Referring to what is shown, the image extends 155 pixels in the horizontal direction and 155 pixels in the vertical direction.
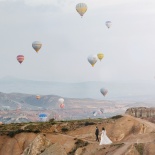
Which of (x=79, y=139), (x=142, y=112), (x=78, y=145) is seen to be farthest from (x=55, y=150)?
(x=142, y=112)

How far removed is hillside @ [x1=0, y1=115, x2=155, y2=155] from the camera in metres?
64.6

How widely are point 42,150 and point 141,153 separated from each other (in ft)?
64.1

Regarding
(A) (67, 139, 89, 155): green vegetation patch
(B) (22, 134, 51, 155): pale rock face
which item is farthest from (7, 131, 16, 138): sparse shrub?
(A) (67, 139, 89, 155): green vegetation patch

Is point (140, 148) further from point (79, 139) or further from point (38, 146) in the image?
point (38, 146)

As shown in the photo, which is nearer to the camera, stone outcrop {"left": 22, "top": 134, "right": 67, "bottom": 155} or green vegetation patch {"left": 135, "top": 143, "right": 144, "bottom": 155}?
green vegetation patch {"left": 135, "top": 143, "right": 144, "bottom": 155}

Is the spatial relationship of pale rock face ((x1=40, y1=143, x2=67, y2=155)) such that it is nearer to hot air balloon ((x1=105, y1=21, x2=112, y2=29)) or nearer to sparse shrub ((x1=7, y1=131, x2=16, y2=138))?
sparse shrub ((x1=7, y1=131, x2=16, y2=138))

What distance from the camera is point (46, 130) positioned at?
97812mm

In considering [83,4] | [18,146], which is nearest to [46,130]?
[18,146]

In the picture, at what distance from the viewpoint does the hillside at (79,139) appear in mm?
64562

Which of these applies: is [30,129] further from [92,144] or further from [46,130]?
[92,144]

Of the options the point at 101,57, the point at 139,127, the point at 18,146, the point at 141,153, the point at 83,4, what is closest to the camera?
the point at 141,153

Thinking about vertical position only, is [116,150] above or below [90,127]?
below

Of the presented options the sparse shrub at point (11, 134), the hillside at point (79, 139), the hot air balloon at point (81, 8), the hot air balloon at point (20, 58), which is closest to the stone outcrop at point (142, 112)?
the hillside at point (79, 139)

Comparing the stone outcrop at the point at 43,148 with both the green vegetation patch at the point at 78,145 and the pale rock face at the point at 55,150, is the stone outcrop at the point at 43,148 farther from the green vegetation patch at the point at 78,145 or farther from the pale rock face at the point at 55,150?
the green vegetation patch at the point at 78,145
